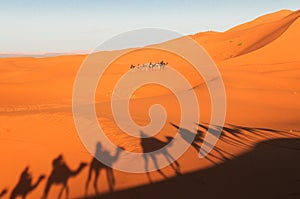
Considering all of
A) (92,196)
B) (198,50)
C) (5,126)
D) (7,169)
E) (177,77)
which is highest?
(198,50)

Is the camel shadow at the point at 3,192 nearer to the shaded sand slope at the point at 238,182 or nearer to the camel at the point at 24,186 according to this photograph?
the camel at the point at 24,186

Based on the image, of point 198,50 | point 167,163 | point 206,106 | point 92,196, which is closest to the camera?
point 92,196

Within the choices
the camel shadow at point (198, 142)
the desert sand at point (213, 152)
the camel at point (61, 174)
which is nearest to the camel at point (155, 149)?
the desert sand at point (213, 152)

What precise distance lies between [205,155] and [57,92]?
1507 centimetres

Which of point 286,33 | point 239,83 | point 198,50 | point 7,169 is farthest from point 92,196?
point 198,50

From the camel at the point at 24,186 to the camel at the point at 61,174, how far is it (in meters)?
0.23

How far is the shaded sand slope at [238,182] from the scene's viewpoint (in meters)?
4.27

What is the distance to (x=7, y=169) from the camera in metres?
5.84

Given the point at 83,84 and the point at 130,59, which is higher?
the point at 130,59

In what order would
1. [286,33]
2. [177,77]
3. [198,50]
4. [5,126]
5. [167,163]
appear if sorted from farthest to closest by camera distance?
[198,50]
[286,33]
[177,77]
[5,126]
[167,163]

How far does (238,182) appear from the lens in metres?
4.60

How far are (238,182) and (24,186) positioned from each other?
3.75 metres

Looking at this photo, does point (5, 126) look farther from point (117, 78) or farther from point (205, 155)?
point (117, 78)

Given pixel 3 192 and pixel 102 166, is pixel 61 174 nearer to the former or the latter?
pixel 102 166
